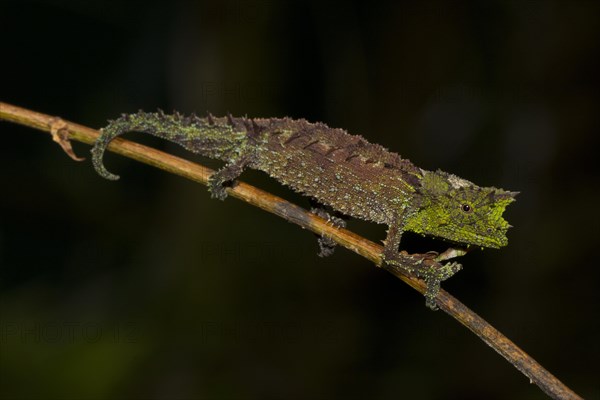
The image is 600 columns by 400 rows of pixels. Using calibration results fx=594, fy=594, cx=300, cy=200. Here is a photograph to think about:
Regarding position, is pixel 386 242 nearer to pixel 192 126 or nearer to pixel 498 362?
pixel 192 126

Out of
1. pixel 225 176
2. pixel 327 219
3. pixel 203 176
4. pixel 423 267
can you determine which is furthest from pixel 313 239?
pixel 423 267

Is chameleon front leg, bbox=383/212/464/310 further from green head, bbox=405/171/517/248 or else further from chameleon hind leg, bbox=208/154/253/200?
chameleon hind leg, bbox=208/154/253/200

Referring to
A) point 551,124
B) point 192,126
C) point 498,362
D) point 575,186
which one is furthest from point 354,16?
point 498,362

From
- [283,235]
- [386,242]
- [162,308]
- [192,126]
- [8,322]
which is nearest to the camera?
[386,242]

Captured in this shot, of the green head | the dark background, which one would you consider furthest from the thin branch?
the dark background

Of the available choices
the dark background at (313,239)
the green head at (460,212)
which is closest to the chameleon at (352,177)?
the green head at (460,212)

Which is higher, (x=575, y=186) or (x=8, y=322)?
(x=575, y=186)

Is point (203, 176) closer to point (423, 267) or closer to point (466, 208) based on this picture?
point (423, 267)
